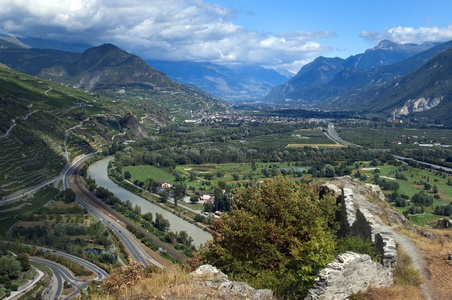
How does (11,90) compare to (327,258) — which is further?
(11,90)

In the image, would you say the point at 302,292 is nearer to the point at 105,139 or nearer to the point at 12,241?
the point at 12,241

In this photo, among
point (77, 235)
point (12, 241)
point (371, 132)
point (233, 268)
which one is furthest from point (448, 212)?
point (371, 132)

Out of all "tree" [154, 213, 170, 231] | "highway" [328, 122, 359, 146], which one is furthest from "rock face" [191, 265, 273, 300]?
"highway" [328, 122, 359, 146]

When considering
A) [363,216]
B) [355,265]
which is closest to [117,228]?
[363,216]

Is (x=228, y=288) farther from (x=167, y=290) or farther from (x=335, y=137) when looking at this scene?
(x=335, y=137)

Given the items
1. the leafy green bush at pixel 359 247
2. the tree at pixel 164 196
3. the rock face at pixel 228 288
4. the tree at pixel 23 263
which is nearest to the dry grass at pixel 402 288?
the leafy green bush at pixel 359 247

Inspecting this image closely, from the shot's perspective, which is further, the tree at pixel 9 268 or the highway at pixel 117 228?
the highway at pixel 117 228

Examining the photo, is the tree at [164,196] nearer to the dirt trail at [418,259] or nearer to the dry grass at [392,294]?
the dirt trail at [418,259]
